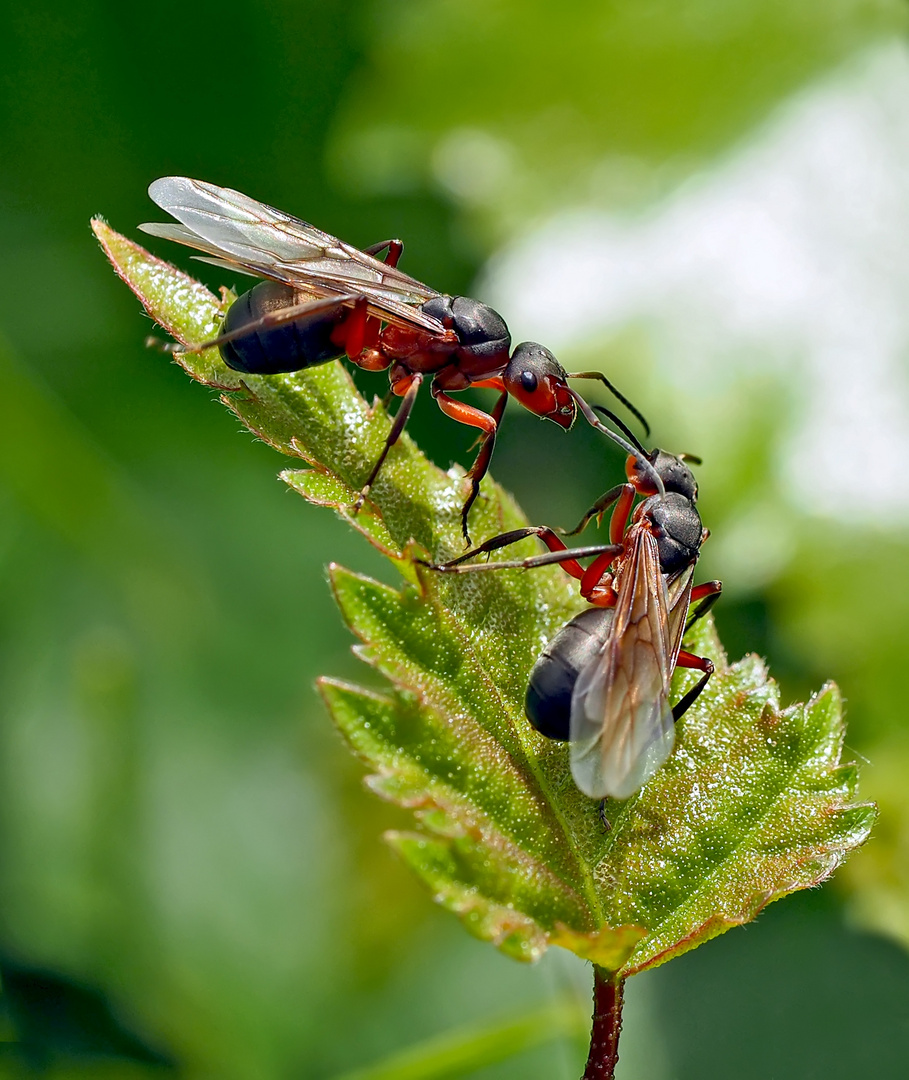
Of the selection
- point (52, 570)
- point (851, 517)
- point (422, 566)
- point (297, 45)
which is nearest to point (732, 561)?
point (851, 517)

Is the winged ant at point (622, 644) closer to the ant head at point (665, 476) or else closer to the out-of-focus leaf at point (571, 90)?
the ant head at point (665, 476)

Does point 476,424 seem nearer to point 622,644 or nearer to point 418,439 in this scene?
point 622,644

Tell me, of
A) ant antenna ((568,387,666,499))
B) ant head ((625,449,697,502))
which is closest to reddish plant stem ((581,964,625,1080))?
ant antenna ((568,387,666,499))

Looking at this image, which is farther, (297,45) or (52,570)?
(297,45)

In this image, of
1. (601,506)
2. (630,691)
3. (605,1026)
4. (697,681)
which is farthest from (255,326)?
(605,1026)

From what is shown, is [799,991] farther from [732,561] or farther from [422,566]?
[422,566]

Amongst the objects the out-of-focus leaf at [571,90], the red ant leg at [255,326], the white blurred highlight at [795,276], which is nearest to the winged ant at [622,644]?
the red ant leg at [255,326]

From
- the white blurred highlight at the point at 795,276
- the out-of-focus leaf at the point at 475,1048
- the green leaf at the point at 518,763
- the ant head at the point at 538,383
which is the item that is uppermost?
the white blurred highlight at the point at 795,276

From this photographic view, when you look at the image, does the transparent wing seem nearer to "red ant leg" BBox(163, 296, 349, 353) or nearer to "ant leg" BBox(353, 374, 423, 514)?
"ant leg" BBox(353, 374, 423, 514)
